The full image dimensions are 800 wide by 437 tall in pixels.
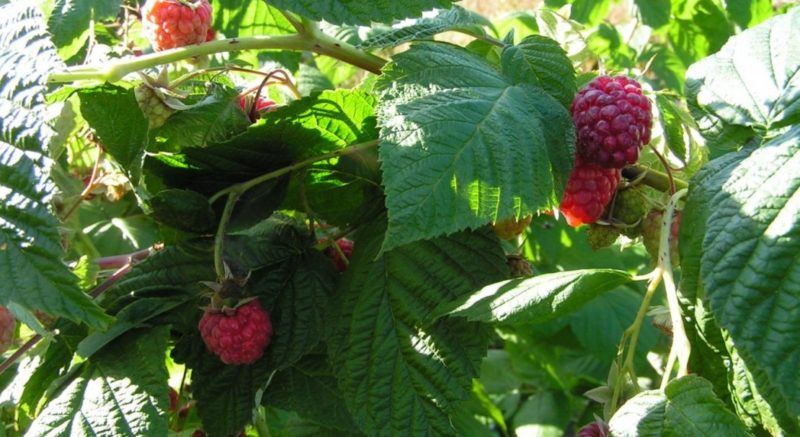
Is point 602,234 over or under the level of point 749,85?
under

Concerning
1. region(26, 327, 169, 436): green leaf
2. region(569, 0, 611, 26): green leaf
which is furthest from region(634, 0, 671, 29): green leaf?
region(26, 327, 169, 436): green leaf

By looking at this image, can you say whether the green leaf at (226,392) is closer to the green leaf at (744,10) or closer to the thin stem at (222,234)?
the thin stem at (222,234)

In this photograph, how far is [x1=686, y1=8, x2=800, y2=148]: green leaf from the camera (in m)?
0.69

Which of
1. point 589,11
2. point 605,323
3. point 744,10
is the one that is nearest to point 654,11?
point 589,11

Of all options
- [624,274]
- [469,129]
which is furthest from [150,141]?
[624,274]

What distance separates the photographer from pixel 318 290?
0.88 meters

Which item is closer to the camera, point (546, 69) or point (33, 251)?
point (33, 251)

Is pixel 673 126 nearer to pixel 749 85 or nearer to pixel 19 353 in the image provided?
pixel 749 85

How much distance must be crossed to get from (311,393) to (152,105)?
1.07 feet

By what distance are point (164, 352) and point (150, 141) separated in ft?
0.58

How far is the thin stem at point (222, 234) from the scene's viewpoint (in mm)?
815

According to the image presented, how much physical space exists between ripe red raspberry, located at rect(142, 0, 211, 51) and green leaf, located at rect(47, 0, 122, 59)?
175 mm

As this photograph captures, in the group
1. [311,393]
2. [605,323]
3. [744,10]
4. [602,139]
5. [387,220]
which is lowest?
[605,323]

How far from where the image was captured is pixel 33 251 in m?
0.68
